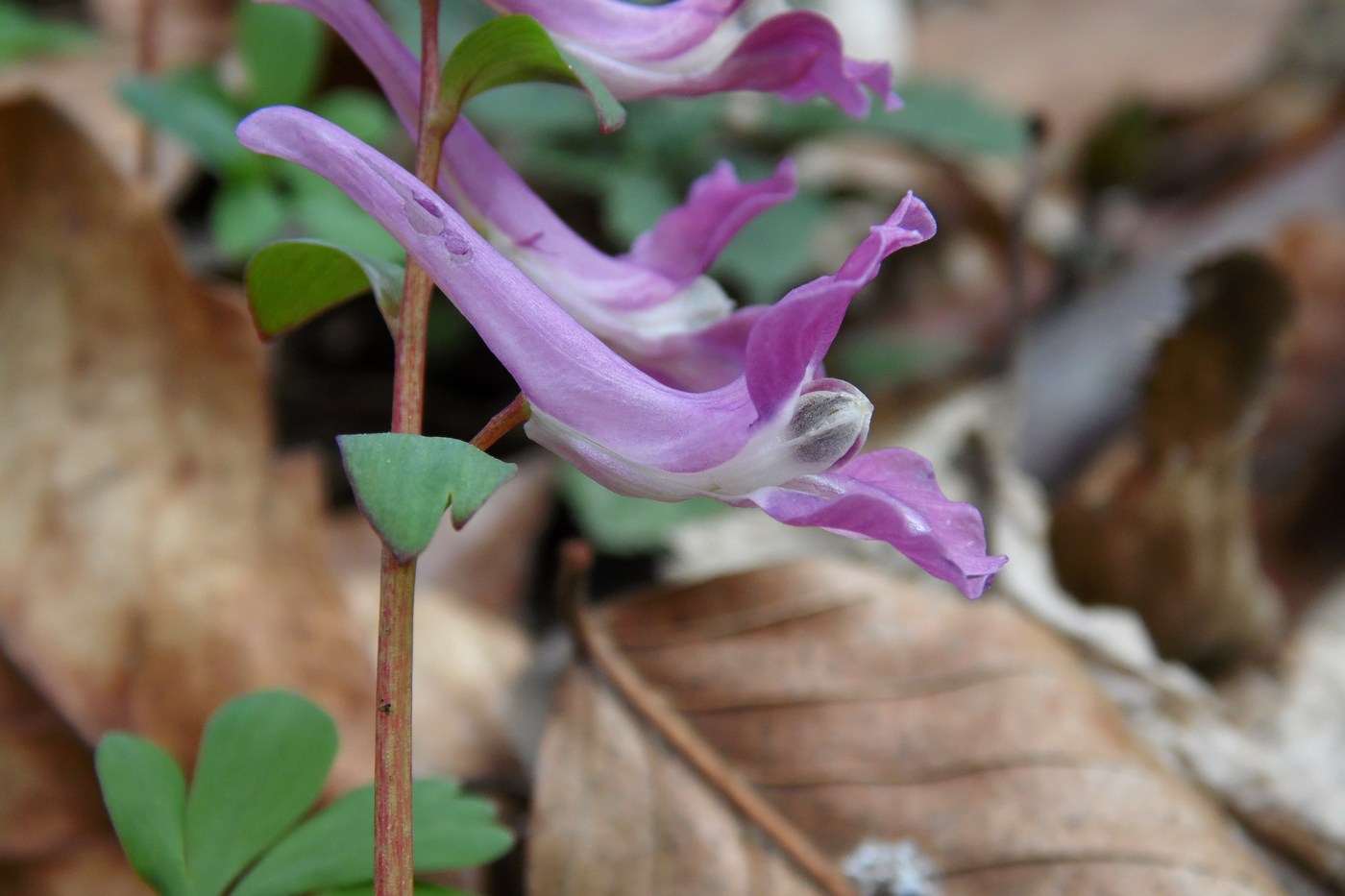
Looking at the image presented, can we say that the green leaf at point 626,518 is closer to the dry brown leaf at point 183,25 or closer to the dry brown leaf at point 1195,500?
the dry brown leaf at point 1195,500

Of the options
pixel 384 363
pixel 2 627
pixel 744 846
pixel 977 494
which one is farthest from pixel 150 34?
pixel 744 846

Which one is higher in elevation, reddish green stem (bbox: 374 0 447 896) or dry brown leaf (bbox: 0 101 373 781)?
reddish green stem (bbox: 374 0 447 896)

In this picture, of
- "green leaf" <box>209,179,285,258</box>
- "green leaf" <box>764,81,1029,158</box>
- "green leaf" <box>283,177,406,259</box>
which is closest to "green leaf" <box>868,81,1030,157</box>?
"green leaf" <box>764,81,1029,158</box>

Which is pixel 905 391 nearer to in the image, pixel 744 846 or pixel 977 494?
pixel 977 494

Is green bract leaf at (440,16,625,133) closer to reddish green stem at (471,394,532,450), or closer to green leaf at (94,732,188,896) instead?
reddish green stem at (471,394,532,450)

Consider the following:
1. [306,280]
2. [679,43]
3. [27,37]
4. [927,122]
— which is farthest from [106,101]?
[679,43]

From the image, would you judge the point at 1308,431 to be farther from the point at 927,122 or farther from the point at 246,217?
the point at 246,217

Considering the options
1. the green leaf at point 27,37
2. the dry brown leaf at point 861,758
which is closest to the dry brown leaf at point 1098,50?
the green leaf at point 27,37

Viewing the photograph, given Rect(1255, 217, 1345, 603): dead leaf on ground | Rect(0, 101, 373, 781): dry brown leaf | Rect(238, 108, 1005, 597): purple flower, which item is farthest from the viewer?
Rect(1255, 217, 1345, 603): dead leaf on ground
